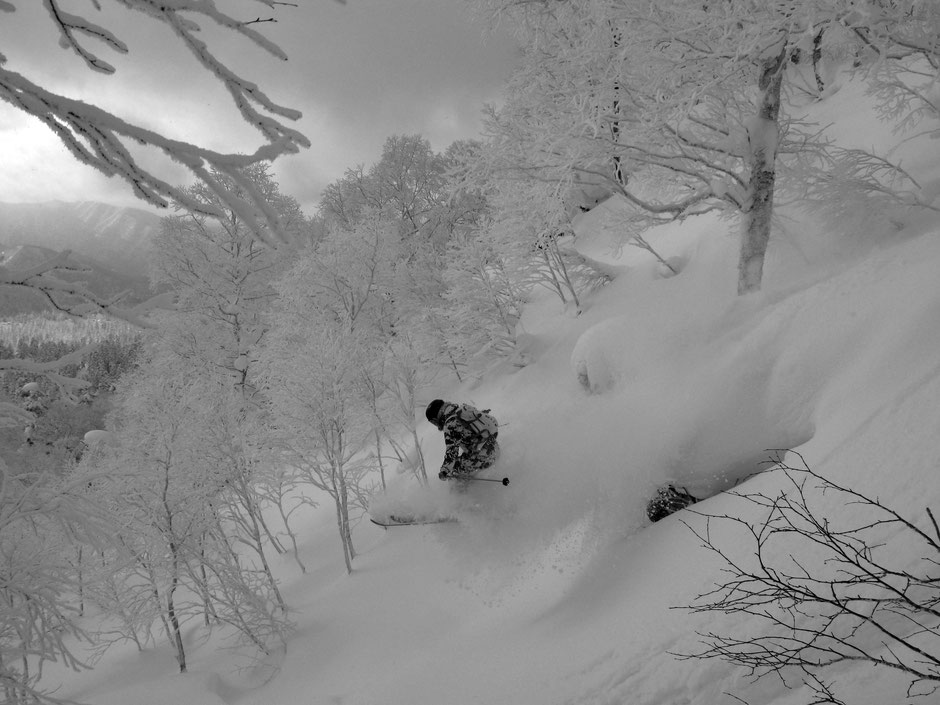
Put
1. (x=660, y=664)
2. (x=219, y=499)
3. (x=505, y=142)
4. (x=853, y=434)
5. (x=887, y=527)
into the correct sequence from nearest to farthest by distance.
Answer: (x=887, y=527), (x=660, y=664), (x=853, y=434), (x=505, y=142), (x=219, y=499)

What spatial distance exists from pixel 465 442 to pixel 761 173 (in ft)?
17.1

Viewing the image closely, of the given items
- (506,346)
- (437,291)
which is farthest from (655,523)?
(437,291)

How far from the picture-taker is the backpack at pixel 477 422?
6.71 meters

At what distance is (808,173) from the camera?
604 cm

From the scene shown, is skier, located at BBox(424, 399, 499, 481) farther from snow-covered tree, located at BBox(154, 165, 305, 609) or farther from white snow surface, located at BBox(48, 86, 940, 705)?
snow-covered tree, located at BBox(154, 165, 305, 609)

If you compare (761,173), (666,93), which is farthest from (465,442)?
(761,173)

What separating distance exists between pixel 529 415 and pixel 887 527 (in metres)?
5.14

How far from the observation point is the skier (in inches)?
263

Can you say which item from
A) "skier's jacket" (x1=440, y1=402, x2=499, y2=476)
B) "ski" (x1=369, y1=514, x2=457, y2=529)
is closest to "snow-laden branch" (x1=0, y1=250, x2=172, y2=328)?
"skier's jacket" (x1=440, y1=402, x2=499, y2=476)

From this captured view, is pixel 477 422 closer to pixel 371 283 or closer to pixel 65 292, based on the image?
pixel 65 292

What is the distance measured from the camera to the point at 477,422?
6777 millimetres

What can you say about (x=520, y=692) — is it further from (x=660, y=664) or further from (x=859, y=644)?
(x=859, y=644)

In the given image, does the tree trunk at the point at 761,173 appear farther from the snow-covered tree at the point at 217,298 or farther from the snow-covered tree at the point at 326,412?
the snow-covered tree at the point at 217,298

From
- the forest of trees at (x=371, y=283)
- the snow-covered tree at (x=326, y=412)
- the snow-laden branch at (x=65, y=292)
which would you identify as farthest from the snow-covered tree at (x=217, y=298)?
the snow-laden branch at (x=65, y=292)
